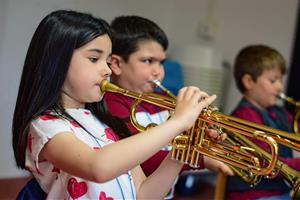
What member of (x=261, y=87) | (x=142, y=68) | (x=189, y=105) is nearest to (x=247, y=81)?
(x=261, y=87)

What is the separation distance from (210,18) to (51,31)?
1.69 metres

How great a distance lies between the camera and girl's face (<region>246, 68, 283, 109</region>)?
1.53 metres

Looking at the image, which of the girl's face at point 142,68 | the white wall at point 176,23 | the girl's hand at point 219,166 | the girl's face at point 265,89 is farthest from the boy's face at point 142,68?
the girl's face at point 265,89

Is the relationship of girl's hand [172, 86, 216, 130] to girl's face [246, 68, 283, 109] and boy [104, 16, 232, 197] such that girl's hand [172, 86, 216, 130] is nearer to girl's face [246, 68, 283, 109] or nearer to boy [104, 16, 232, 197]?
boy [104, 16, 232, 197]

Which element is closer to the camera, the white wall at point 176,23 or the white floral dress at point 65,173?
the white floral dress at point 65,173

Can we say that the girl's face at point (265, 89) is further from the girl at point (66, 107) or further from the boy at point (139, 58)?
the girl at point (66, 107)

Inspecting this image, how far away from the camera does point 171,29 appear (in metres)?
2.40

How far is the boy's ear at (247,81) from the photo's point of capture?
156 centimetres

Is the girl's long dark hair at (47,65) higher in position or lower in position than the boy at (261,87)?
higher

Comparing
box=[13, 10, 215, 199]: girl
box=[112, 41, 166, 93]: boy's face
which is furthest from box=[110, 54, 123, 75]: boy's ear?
box=[13, 10, 215, 199]: girl

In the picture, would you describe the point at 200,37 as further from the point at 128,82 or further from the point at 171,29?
the point at 128,82

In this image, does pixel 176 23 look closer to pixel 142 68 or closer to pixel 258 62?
pixel 258 62

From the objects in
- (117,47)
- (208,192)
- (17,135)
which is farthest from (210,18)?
(17,135)

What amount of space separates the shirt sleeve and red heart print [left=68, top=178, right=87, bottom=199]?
0.22ft
